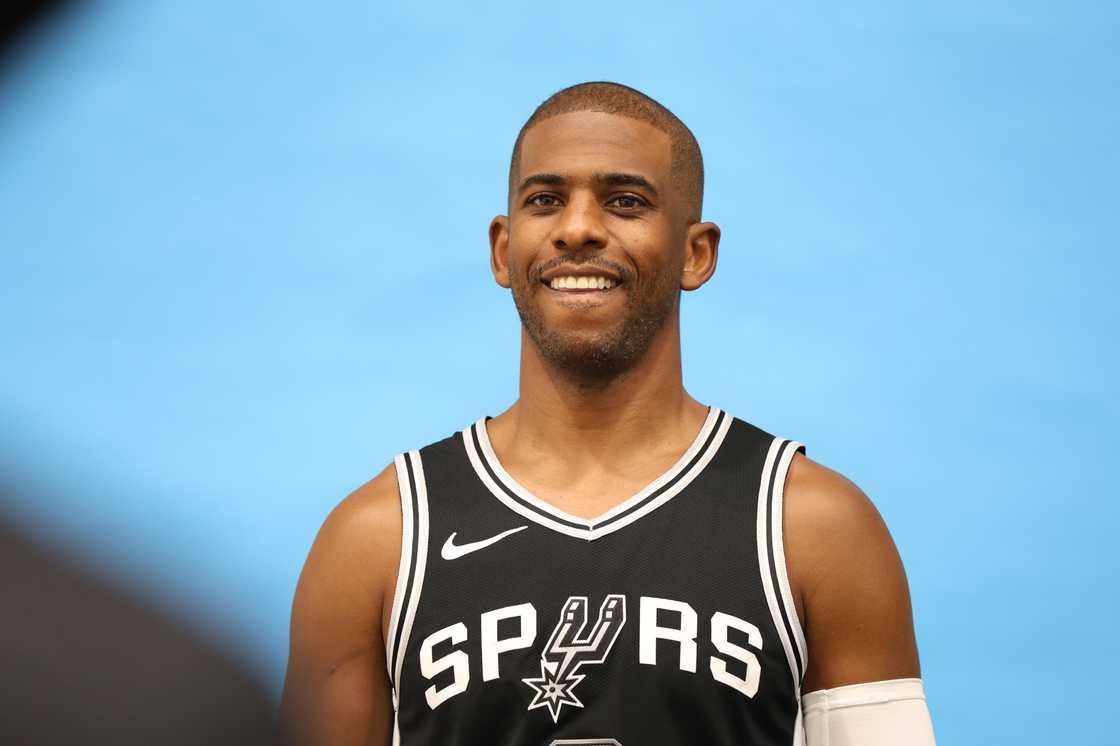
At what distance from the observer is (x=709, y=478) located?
6.77ft

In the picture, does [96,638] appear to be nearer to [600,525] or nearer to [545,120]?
[600,525]

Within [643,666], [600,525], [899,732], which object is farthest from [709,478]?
[899,732]

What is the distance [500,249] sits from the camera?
7.23ft

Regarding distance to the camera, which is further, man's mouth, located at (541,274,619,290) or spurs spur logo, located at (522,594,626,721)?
man's mouth, located at (541,274,619,290)

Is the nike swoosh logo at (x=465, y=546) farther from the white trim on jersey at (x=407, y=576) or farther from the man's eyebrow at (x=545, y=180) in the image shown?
the man's eyebrow at (x=545, y=180)

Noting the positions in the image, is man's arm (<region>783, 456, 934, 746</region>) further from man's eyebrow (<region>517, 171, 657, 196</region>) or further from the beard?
man's eyebrow (<region>517, 171, 657, 196</region>)

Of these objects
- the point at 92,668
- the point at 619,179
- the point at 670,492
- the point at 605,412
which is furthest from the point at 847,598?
the point at 92,668

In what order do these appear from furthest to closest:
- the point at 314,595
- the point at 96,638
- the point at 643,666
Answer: the point at 314,595, the point at 643,666, the point at 96,638

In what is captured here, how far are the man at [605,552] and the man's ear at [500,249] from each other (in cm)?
2

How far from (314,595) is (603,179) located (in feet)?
2.45

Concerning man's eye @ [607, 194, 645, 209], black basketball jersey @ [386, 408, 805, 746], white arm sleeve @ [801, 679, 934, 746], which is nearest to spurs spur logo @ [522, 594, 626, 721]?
black basketball jersey @ [386, 408, 805, 746]

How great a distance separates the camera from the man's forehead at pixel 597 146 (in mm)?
2068

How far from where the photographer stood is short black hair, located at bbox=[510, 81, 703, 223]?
2127mm

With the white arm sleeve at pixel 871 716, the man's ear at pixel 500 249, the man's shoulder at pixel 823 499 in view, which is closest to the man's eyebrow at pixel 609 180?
the man's ear at pixel 500 249
